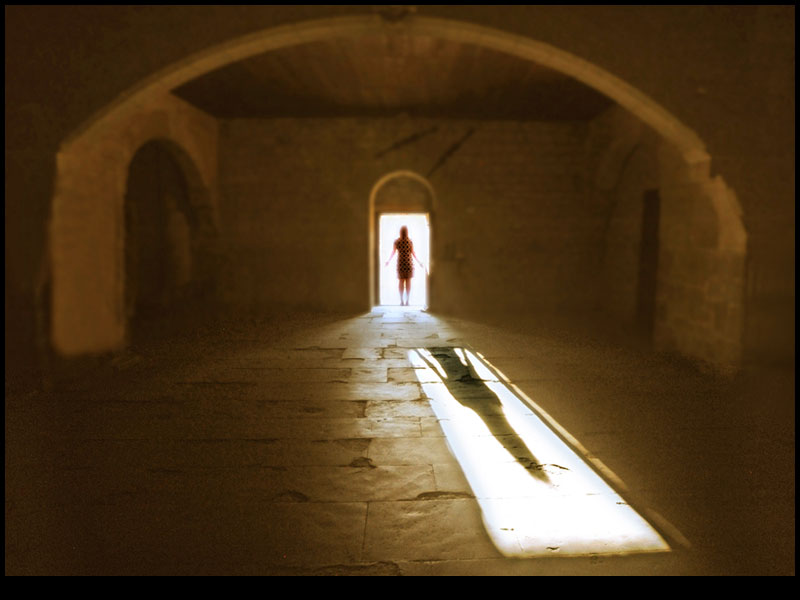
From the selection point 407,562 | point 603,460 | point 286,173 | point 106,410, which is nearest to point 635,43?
point 603,460

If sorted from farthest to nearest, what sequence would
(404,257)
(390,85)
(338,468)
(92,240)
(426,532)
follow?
1. (404,257)
2. (390,85)
3. (92,240)
4. (338,468)
5. (426,532)

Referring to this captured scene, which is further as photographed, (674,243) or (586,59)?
(674,243)

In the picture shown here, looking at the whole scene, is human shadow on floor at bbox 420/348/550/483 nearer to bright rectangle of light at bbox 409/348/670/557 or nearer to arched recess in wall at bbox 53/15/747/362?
bright rectangle of light at bbox 409/348/670/557

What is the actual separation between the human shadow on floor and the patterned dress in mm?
4266

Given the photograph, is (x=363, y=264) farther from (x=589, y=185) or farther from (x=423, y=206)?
(x=589, y=185)

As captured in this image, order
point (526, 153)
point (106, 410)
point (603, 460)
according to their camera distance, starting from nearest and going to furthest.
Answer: point (603, 460) < point (106, 410) < point (526, 153)

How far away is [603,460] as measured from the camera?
300cm

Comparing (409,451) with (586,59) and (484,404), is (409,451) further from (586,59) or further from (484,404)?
(586,59)

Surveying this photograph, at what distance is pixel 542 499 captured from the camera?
101 inches

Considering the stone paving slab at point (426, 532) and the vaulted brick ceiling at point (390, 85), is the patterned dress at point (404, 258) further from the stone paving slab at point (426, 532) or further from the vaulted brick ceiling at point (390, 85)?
the stone paving slab at point (426, 532)

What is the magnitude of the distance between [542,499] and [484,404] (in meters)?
1.45

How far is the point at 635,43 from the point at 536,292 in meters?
4.83

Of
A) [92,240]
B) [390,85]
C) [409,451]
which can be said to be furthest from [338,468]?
[390,85]

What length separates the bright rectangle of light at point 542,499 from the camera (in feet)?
7.23
